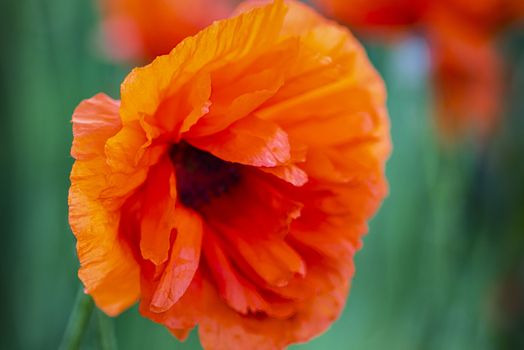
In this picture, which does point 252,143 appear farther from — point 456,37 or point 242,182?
point 456,37

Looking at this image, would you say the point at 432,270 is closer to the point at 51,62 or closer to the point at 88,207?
the point at 51,62

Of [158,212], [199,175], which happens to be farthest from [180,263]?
[199,175]

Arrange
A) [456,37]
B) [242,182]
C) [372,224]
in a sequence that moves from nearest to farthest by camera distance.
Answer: [242,182] → [456,37] → [372,224]

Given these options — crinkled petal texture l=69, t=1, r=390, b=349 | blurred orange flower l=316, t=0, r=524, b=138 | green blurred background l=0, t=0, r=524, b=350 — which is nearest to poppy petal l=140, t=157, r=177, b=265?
crinkled petal texture l=69, t=1, r=390, b=349

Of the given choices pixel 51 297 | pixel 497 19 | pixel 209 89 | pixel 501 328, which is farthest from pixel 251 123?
pixel 501 328

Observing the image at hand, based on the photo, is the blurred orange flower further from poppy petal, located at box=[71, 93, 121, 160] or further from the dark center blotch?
poppy petal, located at box=[71, 93, 121, 160]

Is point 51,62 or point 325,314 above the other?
point 325,314

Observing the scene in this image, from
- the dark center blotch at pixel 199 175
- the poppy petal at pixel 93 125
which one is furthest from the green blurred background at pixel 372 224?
the poppy petal at pixel 93 125
